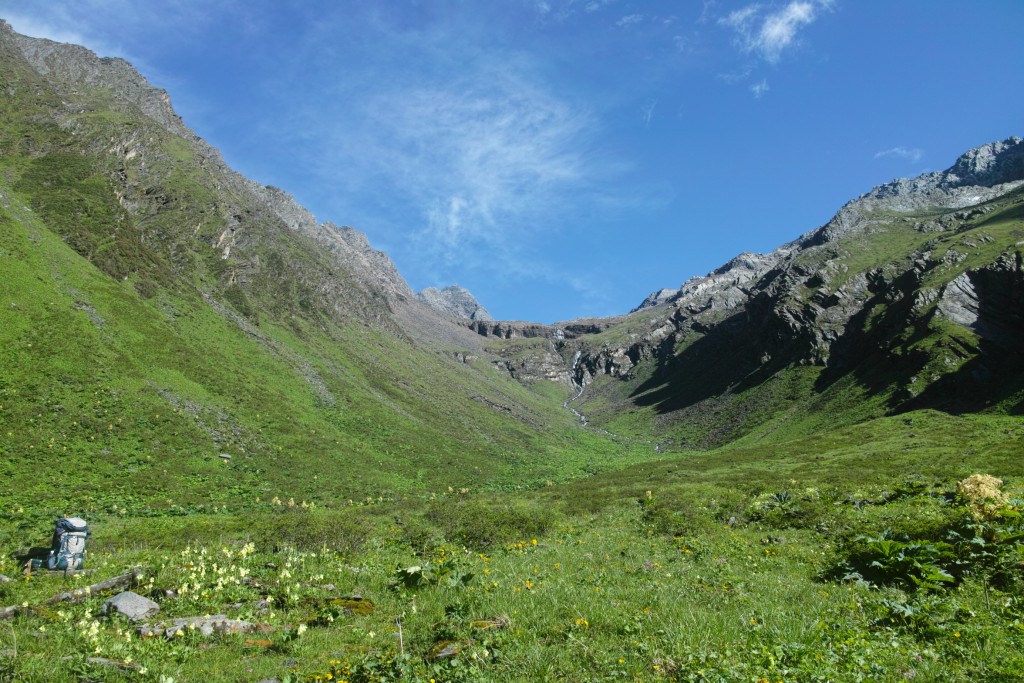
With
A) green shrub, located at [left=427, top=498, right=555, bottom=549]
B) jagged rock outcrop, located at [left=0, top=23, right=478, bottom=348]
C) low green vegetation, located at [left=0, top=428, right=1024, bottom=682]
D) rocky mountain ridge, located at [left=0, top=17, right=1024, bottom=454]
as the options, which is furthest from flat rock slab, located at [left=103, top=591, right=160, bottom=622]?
jagged rock outcrop, located at [left=0, top=23, right=478, bottom=348]

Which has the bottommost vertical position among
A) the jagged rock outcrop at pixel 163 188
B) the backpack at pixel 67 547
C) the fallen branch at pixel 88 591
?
the fallen branch at pixel 88 591

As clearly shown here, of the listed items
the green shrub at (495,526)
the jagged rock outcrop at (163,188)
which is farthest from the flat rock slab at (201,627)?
the jagged rock outcrop at (163,188)

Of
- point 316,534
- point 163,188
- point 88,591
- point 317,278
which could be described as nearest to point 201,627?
point 88,591

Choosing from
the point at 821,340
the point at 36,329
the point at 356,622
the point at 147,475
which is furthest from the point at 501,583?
the point at 821,340

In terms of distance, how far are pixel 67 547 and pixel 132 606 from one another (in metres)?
5.39

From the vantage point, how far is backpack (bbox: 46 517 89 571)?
45.7 feet

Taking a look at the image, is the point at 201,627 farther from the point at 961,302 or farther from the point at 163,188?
the point at 961,302

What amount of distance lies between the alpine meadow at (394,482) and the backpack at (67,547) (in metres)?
0.57

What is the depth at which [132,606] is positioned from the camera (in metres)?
10.8

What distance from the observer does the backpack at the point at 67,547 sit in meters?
13.9

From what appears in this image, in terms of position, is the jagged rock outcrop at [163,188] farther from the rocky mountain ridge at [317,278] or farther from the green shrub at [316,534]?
the green shrub at [316,534]

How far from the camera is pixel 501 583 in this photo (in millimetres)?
12555

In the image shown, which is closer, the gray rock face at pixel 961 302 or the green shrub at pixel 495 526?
the green shrub at pixel 495 526

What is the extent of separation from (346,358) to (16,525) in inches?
3499
